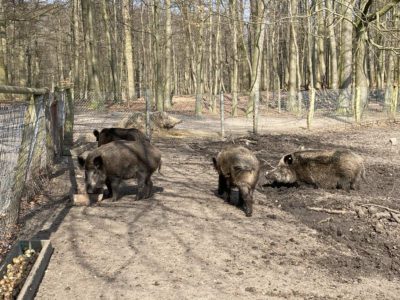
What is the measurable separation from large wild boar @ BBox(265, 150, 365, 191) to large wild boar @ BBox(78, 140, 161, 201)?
2.26 meters

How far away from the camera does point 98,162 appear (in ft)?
24.6

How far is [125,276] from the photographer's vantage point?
4.76 meters

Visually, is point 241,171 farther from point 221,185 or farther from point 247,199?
point 221,185

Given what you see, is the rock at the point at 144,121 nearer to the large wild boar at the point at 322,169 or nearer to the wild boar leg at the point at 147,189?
the wild boar leg at the point at 147,189

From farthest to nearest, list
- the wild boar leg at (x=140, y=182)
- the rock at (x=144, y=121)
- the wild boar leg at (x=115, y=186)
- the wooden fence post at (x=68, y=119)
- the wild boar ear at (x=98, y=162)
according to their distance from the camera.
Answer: the rock at (x=144, y=121)
the wooden fence post at (x=68, y=119)
the wild boar leg at (x=140, y=182)
the wild boar leg at (x=115, y=186)
the wild boar ear at (x=98, y=162)

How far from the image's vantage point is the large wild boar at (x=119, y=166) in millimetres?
7566

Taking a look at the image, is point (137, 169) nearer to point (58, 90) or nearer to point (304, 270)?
point (304, 270)

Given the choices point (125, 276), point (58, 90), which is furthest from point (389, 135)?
point (125, 276)

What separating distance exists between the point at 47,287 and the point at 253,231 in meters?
2.77

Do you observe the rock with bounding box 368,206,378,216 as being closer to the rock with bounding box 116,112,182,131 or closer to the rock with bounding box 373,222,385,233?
the rock with bounding box 373,222,385,233

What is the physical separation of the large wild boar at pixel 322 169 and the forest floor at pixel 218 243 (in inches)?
8.0

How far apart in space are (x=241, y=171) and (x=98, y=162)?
7.64 feet

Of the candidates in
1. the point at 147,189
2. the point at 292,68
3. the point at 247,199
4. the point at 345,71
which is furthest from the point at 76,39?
the point at 247,199

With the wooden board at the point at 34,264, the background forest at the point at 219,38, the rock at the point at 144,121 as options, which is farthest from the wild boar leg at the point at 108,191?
the rock at the point at 144,121
